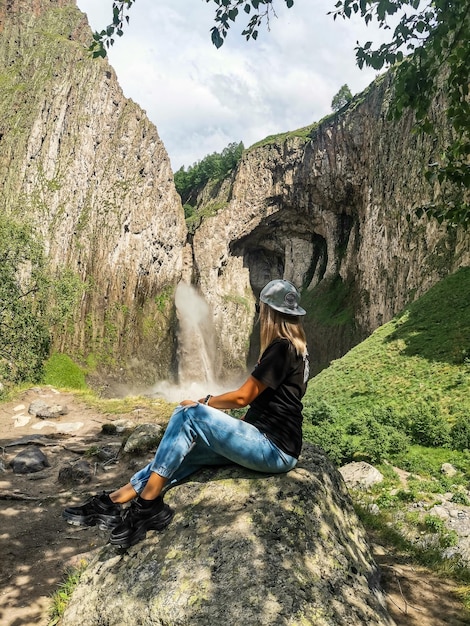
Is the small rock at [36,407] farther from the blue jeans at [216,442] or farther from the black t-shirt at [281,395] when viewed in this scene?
the black t-shirt at [281,395]

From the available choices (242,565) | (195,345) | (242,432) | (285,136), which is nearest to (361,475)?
(242,432)

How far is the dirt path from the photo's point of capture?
3451 mm

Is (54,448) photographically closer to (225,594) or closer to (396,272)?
(225,594)

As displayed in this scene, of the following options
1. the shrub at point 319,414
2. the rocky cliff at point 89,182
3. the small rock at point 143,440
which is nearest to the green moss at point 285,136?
the rocky cliff at point 89,182

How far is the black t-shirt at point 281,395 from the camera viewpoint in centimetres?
345

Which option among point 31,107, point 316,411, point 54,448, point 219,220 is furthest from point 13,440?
point 219,220

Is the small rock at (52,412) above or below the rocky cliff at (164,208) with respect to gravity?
below

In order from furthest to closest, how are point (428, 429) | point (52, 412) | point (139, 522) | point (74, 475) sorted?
1. point (52, 412)
2. point (428, 429)
3. point (74, 475)
4. point (139, 522)

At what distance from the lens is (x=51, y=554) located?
15.4 ft

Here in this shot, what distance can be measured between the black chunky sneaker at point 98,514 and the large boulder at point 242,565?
0.22 metres

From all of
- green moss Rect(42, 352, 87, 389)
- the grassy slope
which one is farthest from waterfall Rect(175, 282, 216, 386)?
the grassy slope

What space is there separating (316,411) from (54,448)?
719 centimetres

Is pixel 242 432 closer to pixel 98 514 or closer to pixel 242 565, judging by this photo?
pixel 242 565

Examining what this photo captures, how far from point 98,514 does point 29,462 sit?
5698 mm
